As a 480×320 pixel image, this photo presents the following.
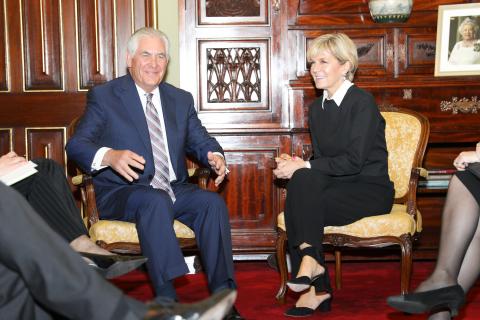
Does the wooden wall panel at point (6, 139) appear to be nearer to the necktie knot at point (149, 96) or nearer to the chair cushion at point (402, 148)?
the necktie knot at point (149, 96)

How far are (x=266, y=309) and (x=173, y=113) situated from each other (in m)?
1.04

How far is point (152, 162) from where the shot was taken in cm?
384

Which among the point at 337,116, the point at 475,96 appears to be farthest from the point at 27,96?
the point at 475,96

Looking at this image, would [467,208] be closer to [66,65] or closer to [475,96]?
[475,96]

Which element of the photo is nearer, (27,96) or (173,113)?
(173,113)

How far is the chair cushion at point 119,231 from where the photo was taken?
3.68 meters

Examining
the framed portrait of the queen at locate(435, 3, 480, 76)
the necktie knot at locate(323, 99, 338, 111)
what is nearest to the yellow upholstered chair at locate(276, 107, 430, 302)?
the necktie knot at locate(323, 99, 338, 111)

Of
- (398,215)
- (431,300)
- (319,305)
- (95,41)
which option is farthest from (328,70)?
(95,41)

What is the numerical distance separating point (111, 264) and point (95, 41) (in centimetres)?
260

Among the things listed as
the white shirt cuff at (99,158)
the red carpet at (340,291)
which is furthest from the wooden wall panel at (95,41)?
the white shirt cuff at (99,158)

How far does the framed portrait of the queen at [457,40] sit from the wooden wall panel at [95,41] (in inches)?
78.4

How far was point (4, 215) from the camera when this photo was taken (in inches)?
80.6

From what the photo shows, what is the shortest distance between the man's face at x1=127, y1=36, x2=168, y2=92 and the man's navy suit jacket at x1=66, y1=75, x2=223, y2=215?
0.09 metres

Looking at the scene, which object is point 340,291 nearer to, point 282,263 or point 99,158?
point 282,263
